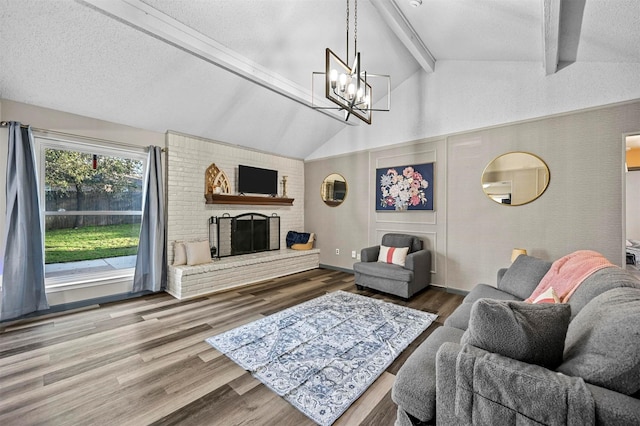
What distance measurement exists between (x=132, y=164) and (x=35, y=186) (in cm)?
113

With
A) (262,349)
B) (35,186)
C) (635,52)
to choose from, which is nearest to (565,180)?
(635,52)

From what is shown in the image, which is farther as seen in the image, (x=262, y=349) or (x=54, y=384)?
(x=262, y=349)

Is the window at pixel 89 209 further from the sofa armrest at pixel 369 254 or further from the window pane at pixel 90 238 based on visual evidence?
the sofa armrest at pixel 369 254

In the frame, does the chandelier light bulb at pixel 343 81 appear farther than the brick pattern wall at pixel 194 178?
No

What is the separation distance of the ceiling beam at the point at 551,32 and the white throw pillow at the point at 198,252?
185 inches

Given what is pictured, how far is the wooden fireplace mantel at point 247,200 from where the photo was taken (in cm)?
452

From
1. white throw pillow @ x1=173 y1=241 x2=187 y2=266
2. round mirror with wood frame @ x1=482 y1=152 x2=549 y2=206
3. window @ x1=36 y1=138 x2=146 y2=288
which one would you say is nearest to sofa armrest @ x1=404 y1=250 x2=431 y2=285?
round mirror with wood frame @ x1=482 y1=152 x2=549 y2=206

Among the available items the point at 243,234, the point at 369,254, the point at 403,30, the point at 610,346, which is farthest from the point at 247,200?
the point at 610,346

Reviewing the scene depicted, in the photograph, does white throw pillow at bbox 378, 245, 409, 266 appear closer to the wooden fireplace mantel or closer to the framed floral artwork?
the framed floral artwork

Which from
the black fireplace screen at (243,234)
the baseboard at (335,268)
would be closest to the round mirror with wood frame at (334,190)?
the black fireplace screen at (243,234)

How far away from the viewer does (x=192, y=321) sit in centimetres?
302

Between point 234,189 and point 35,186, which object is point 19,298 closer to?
point 35,186

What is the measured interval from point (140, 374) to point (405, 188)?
13.5 feet

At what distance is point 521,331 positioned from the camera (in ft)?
3.67
